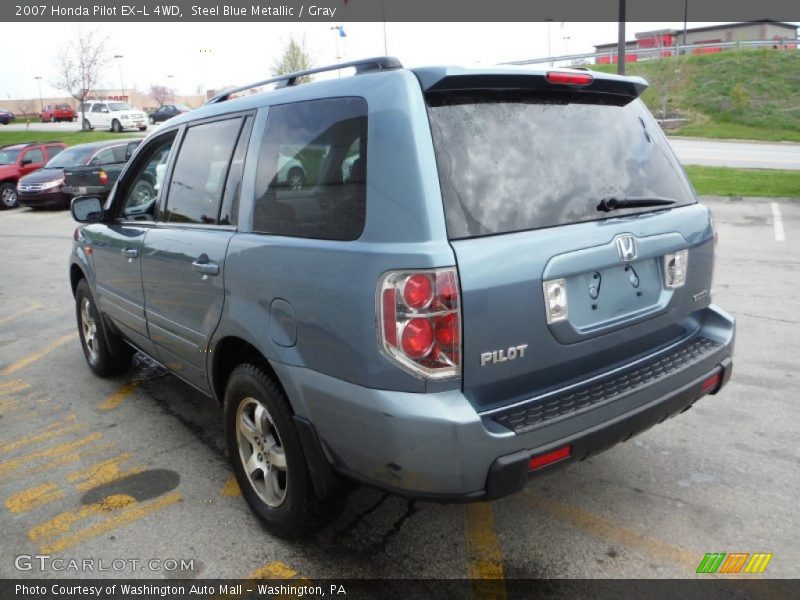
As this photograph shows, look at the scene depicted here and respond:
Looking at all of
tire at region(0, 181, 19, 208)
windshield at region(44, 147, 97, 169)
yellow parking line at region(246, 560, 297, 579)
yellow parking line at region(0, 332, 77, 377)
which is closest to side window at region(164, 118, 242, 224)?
yellow parking line at region(246, 560, 297, 579)

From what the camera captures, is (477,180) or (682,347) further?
(682,347)

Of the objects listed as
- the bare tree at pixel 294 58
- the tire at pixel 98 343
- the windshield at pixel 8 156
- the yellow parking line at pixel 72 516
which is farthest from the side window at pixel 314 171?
the bare tree at pixel 294 58

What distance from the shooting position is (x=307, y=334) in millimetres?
2521

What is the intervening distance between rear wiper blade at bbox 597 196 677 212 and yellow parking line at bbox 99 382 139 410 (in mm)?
3599

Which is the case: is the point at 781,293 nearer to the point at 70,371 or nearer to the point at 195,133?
the point at 195,133

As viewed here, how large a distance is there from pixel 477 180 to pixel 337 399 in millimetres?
928

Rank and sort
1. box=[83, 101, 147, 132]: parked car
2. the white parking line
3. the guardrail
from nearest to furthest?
the white parking line < box=[83, 101, 147, 132]: parked car < the guardrail

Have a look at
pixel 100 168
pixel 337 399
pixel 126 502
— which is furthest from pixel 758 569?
pixel 100 168

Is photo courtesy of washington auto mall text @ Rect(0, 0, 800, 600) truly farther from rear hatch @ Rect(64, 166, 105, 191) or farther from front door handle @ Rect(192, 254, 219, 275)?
rear hatch @ Rect(64, 166, 105, 191)

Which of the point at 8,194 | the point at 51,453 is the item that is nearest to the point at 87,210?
the point at 51,453

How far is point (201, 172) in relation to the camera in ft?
11.5

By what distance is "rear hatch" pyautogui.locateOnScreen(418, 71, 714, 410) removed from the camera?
231cm
